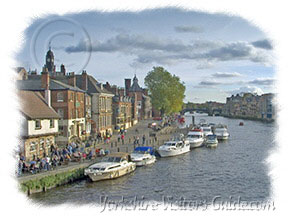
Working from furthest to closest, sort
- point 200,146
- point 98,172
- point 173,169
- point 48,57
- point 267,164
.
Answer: point 48,57 < point 200,146 < point 267,164 < point 173,169 < point 98,172

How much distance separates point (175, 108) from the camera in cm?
10288

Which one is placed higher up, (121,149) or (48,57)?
(48,57)

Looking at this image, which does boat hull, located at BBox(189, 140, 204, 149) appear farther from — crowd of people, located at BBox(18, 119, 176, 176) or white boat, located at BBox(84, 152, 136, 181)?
white boat, located at BBox(84, 152, 136, 181)

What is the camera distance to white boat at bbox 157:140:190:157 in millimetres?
46344

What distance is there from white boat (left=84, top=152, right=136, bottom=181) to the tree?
63669mm

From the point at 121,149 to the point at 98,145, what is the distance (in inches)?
169

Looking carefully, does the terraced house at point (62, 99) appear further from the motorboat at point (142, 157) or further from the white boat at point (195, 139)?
the white boat at point (195, 139)

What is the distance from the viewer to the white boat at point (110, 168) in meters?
31.0

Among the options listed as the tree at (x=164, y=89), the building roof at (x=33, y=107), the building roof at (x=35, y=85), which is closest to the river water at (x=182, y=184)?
the building roof at (x=33, y=107)

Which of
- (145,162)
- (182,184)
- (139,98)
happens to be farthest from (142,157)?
(139,98)

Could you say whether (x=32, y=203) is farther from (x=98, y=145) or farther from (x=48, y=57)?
(x=48, y=57)

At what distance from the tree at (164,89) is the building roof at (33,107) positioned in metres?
61.9

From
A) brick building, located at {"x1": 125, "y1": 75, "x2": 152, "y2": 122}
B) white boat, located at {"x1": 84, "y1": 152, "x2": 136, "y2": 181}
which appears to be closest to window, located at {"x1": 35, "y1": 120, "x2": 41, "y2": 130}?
white boat, located at {"x1": 84, "y1": 152, "x2": 136, "y2": 181}

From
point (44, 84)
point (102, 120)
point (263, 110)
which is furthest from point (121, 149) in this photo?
point (263, 110)
